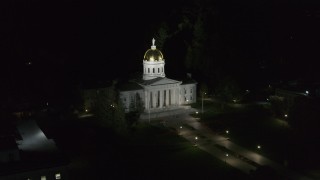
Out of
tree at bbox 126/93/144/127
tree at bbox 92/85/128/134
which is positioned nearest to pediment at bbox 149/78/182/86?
tree at bbox 126/93/144/127

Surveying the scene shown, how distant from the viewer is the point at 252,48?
85.4m

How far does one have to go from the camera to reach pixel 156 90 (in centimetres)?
6038

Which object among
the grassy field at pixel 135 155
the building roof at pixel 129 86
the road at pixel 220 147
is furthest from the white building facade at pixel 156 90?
the grassy field at pixel 135 155

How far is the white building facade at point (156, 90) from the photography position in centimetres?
5991

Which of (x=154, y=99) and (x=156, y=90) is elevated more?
(x=156, y=90)

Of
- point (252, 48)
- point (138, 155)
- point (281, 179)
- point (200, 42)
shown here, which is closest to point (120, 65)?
point (200, 42)

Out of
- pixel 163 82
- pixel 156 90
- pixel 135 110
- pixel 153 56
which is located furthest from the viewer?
pixel 153 56

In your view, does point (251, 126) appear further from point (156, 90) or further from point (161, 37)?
point (161, 37)

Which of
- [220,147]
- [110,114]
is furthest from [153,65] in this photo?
[220,147]

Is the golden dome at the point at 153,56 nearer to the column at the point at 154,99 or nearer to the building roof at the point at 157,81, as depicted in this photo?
the building roof at the point at 157,81

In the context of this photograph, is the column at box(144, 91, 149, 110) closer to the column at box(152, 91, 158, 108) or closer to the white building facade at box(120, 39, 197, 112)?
the white building facade at box(120, 39, 197, 112)

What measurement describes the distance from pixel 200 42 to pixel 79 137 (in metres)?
31.7

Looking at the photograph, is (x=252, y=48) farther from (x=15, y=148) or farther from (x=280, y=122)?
(x=15, y=148)

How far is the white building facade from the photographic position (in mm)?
59906
